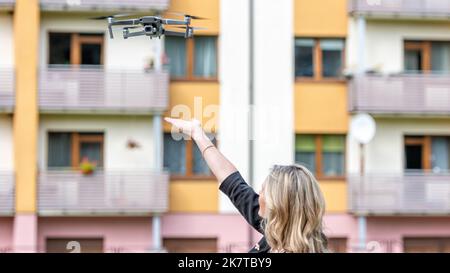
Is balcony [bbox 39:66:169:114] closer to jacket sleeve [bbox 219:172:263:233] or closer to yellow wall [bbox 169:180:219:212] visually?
yellow wall [bbox 169:180:219:212]

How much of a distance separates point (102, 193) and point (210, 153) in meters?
4.38

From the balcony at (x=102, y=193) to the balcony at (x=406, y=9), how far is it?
951 millimetres

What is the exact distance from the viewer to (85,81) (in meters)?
4.98

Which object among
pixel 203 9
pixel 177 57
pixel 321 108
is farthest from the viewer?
pixel 321 108

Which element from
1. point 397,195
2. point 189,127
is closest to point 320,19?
point 397,195

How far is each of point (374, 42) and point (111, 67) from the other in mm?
1036

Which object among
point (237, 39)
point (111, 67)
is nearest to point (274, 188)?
point (237, 39)

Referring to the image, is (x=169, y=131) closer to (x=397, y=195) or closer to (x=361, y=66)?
(x=361, y=66)

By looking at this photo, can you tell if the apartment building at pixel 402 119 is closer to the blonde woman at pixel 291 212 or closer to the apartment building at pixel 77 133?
the apartment building at pixel 77 133

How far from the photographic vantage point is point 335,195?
5020mm

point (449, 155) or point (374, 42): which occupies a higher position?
point (374, 42)

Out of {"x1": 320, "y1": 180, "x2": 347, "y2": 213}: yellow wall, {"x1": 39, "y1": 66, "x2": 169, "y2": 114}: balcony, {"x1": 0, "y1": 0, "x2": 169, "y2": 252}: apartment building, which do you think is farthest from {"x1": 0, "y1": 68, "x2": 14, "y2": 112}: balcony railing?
{"x1": 320, "y1": 180, "x2": 347, "y2": 213}: yellow wall

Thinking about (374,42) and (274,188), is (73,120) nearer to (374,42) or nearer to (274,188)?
(374,42)

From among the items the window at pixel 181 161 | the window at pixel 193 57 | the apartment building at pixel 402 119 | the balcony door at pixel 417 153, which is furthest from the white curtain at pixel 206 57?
the balcony door at pixel 417 153
